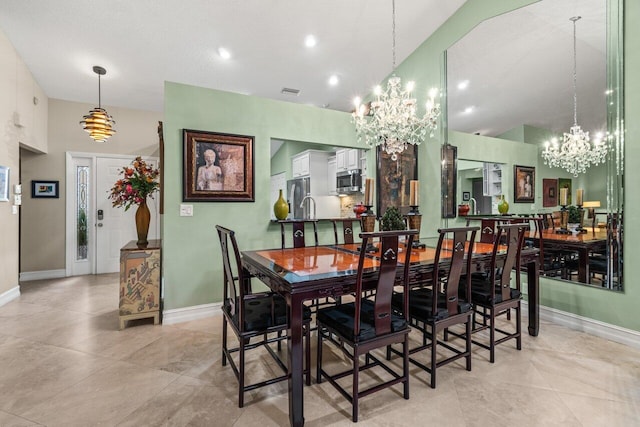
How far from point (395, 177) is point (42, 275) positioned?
19.9 ft

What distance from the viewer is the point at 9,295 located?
3.89 m

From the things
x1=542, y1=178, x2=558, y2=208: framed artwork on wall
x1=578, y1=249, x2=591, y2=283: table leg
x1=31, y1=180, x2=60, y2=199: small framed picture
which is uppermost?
x1=31, y1=180, x2=60, y2=199: small framed picture

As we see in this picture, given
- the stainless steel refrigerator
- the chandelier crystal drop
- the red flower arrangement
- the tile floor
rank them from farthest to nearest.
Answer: the stainless steel refrigerator → the chandelier crystal drop → the red flower arrangement → the tile floor

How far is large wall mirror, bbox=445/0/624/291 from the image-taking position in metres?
2.69

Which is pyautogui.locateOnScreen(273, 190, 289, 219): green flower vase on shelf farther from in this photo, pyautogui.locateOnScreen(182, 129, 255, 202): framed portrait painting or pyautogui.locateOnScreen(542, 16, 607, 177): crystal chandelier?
pyautogui.locateOnScreen(542, 16, 607, 177): crystal chandelier

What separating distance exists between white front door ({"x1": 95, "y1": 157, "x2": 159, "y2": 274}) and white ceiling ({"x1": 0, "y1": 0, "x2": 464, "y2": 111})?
1128 mm

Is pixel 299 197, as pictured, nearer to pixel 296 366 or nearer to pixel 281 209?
pixel 281 209

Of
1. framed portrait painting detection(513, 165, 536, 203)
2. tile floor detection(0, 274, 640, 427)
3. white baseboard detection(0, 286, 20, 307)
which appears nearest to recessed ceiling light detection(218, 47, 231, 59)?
tile floor detection(0, 274, 640, 427)

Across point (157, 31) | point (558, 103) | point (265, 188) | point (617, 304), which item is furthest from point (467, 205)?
point (157, 31)

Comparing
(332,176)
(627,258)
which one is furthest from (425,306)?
(332,176)

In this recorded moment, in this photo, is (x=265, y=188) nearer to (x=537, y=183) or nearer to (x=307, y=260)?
(x=307, y=260)

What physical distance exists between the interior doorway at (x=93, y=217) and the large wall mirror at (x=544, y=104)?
19.0ft

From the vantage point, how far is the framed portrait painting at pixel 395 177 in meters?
4.52

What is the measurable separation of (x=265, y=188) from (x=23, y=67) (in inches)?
149
